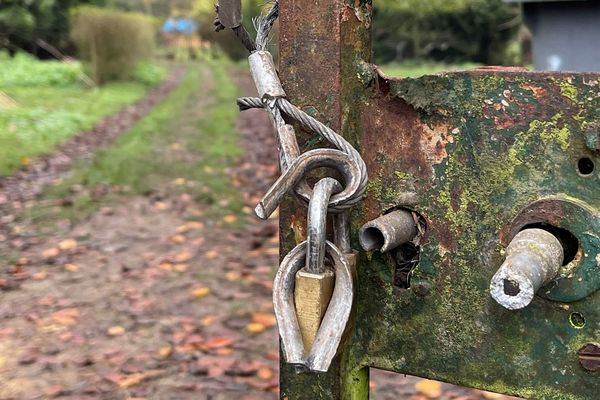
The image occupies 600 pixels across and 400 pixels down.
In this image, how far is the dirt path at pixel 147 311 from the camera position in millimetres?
3203

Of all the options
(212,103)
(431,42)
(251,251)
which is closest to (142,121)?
(212,103)

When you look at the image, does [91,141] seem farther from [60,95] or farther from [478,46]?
[478,46]

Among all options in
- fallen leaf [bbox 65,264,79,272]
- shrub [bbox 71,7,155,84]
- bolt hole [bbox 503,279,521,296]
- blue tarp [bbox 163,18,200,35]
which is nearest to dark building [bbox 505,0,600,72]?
fallen leaf [bbox 65,264,79,272]

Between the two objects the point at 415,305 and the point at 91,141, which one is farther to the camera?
the point at 91,141

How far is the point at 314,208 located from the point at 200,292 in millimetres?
3336

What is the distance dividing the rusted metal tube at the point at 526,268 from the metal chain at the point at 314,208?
22cm

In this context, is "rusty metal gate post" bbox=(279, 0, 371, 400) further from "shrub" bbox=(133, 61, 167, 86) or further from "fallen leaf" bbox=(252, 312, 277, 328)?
"shrub" bbox=(133, 61, 167, 86)

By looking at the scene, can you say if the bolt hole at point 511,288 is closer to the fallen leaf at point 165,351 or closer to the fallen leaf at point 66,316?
the fallen leaf at point 165,351

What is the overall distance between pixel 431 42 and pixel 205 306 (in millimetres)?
18481

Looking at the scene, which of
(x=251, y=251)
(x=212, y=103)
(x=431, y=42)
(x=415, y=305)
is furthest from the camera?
(x=431, y=42)

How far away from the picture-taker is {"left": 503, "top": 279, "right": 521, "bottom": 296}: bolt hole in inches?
34.0

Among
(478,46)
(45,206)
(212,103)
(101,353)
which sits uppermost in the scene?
(478,46)

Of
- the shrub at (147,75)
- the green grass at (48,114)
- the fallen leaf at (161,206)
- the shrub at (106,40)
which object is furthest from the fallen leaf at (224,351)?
the shrub at (147,75)

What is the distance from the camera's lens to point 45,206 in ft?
19.9
